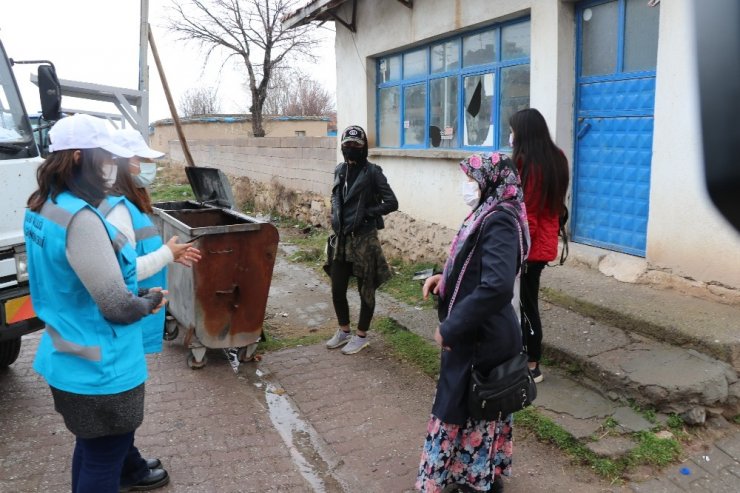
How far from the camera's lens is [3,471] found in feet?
11.1

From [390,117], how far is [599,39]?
400cm

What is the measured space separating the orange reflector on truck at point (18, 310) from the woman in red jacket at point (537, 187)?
3.13 metres

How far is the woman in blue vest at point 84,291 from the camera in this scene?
227 cm

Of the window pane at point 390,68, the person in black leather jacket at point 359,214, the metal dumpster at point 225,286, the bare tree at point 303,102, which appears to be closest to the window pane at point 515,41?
the window pane at point 390,68

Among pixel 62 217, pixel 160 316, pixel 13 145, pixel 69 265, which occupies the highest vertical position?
pixel 13 145

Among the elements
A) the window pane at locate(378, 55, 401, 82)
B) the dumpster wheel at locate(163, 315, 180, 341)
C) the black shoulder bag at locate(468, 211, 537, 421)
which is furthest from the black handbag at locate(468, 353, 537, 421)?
the window pane at locate(378, 55, 401, 82)

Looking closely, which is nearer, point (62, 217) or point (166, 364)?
point (62, 217)

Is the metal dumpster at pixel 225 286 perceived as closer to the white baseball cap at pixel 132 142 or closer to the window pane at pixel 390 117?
the white baseball cap at pixel 132 142

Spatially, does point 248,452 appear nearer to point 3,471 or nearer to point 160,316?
point 160,316

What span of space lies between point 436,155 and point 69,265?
566 cm

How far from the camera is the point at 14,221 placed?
3.92 m

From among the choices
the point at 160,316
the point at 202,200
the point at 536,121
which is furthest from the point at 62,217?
the point at 202,200

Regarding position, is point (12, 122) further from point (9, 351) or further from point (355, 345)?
point (355, 345)

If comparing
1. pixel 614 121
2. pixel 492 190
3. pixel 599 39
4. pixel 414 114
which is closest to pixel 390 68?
pixel 414 114
